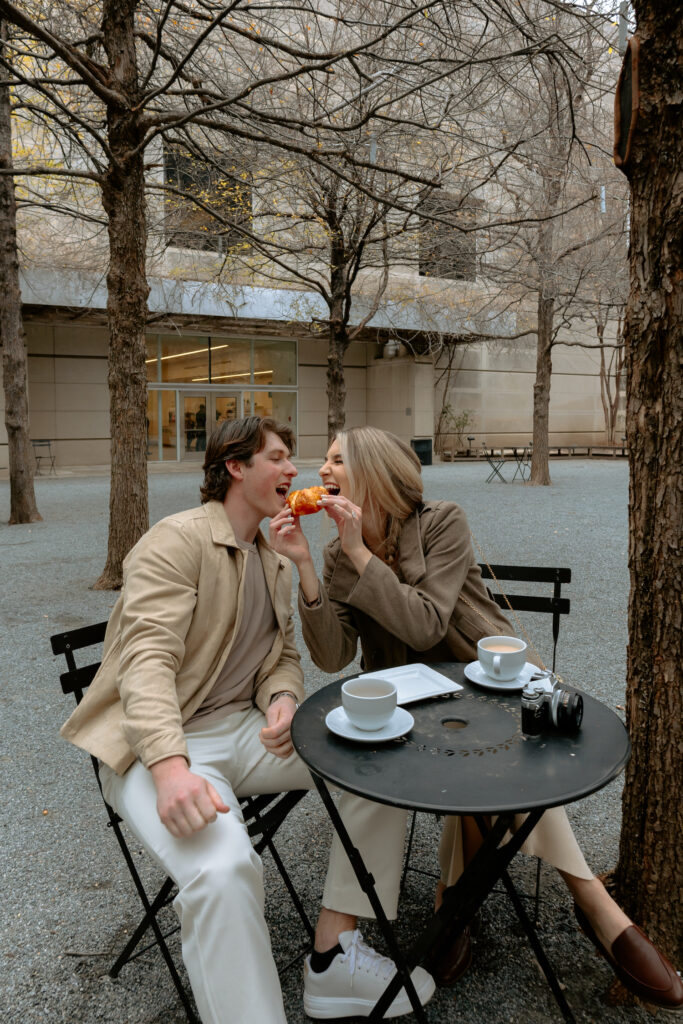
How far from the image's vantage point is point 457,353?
1128 inches

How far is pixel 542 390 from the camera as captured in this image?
56.7 ft

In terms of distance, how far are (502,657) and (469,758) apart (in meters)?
0.45

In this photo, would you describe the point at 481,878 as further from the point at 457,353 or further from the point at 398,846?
the point at 457,353

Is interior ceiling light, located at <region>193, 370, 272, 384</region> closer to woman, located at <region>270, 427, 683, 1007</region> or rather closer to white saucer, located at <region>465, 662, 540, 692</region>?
woman, located at <region>270, 427, 683, 1007</region>

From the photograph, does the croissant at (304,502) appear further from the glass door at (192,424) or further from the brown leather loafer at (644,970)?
the glass door at (192,424)

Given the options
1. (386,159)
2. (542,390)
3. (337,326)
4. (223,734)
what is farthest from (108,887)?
(542,390)

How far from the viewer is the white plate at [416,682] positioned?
2113 millimetres

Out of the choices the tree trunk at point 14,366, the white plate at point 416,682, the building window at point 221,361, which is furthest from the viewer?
the building window at point 221,361

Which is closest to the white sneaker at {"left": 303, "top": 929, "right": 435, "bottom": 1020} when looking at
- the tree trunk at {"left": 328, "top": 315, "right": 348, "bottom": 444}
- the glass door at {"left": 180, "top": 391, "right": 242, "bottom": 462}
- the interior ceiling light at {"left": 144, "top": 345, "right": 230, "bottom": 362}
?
the tree trunk at {"left": 328, "top": 315, "right": 348, "bottom": 444}

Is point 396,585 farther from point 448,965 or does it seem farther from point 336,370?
→ point 336,370

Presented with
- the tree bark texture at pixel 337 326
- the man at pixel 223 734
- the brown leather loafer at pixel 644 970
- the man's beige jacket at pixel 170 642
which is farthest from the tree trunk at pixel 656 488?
the tree bark texture at pixel 337 326

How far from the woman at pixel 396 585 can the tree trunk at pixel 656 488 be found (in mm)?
259

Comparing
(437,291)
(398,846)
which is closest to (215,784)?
(398,846)

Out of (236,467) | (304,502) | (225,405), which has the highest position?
(225,405)
